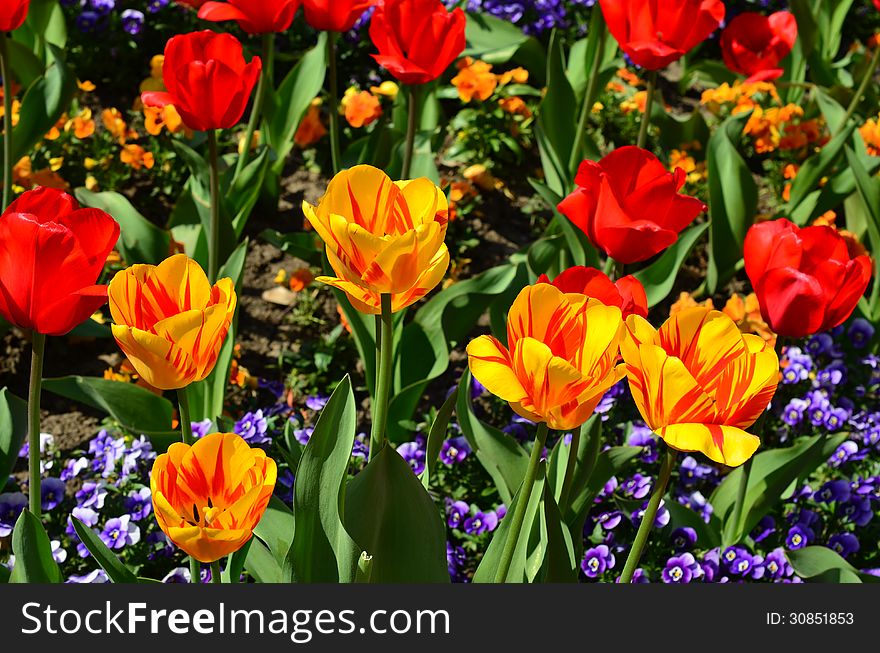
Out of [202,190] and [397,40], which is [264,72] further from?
[397,40]

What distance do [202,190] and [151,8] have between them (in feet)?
4.28

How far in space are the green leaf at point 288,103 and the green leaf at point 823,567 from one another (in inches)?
69.5

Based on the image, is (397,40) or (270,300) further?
(270,300)

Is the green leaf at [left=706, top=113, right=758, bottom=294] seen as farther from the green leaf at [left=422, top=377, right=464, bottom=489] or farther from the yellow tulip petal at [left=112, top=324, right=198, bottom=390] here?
the yellow tulip petal at [left=112, top=324, right=198, bottom=390]

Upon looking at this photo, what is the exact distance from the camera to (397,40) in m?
2.16

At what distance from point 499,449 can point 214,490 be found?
0.89 metres

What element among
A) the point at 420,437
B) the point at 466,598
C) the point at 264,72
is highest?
the point at 264,72

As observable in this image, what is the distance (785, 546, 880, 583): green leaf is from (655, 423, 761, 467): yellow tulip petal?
3.36 ft

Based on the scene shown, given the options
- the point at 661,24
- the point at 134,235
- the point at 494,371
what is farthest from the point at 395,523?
the point at 134,235

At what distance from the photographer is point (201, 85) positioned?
6.38ft

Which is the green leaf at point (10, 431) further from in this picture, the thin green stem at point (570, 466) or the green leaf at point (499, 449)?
the thin green stem at point (570, 466)

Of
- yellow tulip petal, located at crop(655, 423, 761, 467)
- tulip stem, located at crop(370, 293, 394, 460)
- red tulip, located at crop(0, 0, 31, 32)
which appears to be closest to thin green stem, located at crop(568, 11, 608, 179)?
red tulip, located at crop(0, 0, 31, 32)

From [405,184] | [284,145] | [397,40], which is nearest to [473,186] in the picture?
[284,145]

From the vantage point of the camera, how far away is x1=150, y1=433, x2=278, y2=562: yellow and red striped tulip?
110 cm
